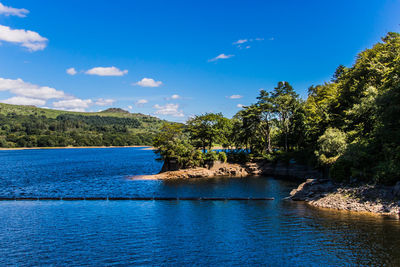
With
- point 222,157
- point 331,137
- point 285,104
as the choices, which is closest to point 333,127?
point 331,137

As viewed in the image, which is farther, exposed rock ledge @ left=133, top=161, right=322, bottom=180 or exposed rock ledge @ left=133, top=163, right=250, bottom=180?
exposed rock ledge @ left=133, top=163, right=250, bottom=180

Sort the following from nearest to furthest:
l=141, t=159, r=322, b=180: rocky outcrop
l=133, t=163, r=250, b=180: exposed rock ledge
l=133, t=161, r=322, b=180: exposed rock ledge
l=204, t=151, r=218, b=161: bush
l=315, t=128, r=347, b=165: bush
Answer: l=315, t=128, r=347, b=165: bush < l=133, t=161, r=322, b=180: exposed rock ledge < l=133, t=163, r=250, b=180: exposed rock ledge < l=141, t=159, r=322, b=180: rocky outcrop < l=204, t=151, r=218, b=161: bush

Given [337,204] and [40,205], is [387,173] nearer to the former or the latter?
[337,204]

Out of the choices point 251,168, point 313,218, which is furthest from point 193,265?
point 251,168

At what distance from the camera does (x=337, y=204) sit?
126 feet

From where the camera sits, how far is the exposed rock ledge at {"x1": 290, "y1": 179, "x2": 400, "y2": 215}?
34531 millimetres

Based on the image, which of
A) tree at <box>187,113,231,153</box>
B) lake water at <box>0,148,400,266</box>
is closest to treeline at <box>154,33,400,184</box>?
tree at <box>187,113,231,153</box>

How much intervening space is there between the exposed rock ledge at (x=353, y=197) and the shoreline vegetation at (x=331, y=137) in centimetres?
11

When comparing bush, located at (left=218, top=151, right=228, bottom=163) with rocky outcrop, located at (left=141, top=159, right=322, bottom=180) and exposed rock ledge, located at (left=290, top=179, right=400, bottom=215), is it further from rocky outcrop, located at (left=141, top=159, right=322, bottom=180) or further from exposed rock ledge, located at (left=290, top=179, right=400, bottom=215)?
exposed rock ledge, located at (left=290, top=179, right=400, bottom=215)

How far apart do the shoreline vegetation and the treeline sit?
14 centimetres

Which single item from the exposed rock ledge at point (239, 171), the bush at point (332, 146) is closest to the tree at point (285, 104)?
the exposed rock ledge at point (239, 171)

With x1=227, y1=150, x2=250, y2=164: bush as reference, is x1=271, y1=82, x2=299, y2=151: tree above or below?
above

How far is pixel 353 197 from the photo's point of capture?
3894 centimetres

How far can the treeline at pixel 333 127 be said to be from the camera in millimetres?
40406
